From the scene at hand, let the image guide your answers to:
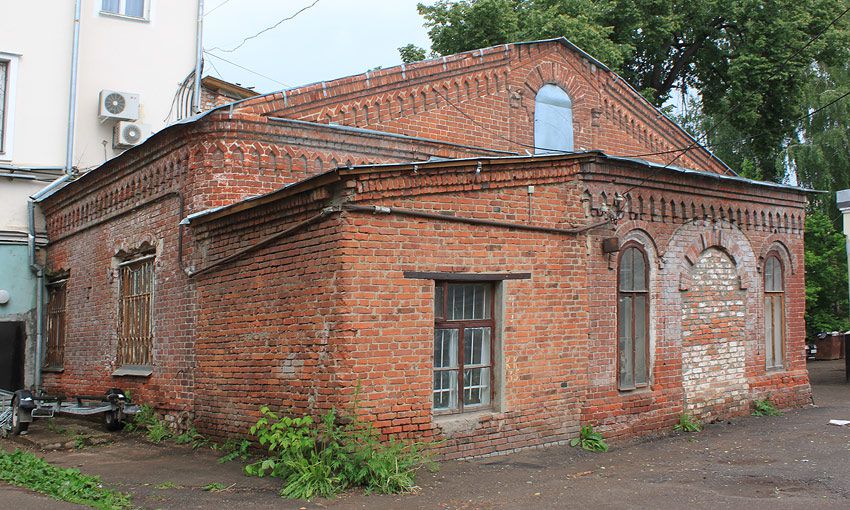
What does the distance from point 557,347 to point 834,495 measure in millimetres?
3328

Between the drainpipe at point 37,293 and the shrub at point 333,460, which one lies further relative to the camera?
the drainpipe at point 37,293

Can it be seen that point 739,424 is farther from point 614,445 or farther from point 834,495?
point 834,495

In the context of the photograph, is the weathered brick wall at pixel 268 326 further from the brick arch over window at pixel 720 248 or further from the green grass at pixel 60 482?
the brick arch over window at pixel 720 248

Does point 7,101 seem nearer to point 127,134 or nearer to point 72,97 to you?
point 72,97

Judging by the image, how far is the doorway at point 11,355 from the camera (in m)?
14.8

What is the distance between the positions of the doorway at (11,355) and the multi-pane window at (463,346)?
9.51 metres

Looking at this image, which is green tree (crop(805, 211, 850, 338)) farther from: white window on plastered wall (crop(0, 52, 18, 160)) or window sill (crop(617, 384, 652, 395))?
white window on plastered wall (crop(0, 52, 18, 160))

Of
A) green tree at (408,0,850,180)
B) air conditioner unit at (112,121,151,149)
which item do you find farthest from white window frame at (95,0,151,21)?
green tree at (408,0,850,180)

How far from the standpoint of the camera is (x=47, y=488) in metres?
7.55

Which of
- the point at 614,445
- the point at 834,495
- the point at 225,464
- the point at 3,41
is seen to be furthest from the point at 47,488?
the point at 3,41

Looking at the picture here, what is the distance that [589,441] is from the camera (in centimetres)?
991

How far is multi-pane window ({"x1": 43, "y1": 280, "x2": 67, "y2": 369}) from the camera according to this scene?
14828 millimetres

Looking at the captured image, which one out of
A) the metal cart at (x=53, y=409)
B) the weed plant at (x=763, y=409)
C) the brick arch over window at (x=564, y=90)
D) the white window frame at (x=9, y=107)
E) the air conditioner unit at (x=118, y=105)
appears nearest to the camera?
the metal cart at (x=53, y=409)

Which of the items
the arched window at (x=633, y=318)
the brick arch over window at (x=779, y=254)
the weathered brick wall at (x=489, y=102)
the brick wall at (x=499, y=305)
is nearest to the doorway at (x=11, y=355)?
the brick wall at (x=499, y=305)
